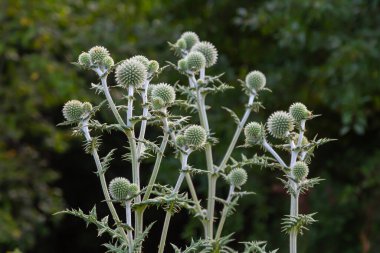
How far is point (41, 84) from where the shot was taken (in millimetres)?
7559

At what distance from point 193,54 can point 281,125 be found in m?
0.54

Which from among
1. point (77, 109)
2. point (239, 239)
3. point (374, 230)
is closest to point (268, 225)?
point (239, 239)

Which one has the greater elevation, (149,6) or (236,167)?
(149,6)

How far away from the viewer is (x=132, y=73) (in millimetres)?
2330

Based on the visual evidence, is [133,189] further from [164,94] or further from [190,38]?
[190,38]

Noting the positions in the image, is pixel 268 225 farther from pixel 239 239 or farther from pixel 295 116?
pixel 295 116

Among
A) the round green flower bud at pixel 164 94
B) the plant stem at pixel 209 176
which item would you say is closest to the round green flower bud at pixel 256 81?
the plant stem at pixel 209 176

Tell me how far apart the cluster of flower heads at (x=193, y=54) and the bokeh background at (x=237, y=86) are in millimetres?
2723

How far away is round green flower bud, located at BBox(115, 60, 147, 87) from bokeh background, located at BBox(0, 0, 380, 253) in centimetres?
347

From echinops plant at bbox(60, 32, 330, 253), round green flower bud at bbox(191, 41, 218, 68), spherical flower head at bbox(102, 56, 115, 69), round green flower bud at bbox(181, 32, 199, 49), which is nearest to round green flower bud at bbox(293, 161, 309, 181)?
echinops plant at bbox(60, 32, 330, 253)

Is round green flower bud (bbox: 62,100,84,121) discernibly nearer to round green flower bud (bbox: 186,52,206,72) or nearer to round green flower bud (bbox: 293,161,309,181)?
round green flower bud (bbox: 186,52,206,72)

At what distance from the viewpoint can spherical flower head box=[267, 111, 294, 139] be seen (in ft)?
7.98

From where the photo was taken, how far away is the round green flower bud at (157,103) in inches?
88.5

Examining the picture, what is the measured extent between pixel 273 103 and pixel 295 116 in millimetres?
4132
